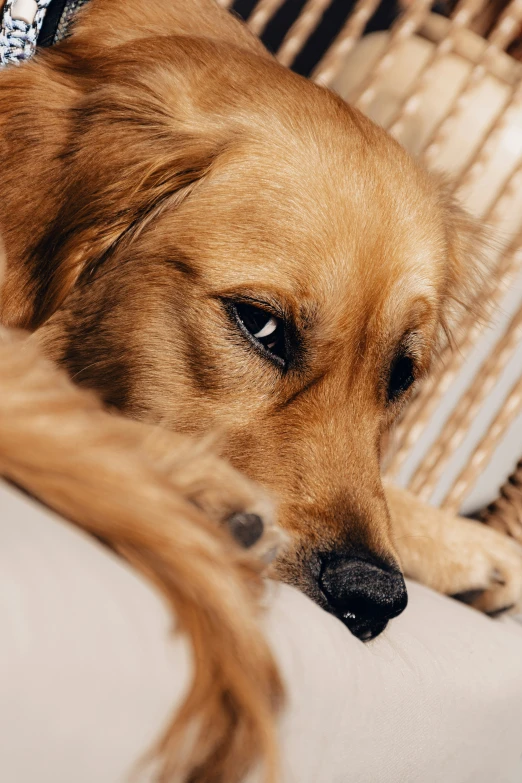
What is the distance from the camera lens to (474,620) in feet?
5.56

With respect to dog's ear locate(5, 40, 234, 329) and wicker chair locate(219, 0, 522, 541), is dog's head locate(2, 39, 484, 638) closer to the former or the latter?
dog's ear locate(5, 40, 234, 329)

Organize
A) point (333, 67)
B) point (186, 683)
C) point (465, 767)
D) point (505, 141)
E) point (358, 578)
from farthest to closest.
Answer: point (505, 141)
point (333, 67)
point (465, 767)
point (358, 578)
point (186, 683)

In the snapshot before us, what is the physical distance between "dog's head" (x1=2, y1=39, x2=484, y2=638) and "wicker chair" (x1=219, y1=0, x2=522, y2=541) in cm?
88

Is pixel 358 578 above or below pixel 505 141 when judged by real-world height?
below

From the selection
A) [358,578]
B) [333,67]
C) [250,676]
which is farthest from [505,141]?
[250,676]

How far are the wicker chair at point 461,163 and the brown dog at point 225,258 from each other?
33.7 inches

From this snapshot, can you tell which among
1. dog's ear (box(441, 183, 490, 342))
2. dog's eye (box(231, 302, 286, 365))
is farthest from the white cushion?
dog's ear (box(441, 183, 490, 342))

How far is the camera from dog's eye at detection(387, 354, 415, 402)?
1.78 m

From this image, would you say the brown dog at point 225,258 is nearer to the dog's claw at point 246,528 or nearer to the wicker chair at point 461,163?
the dog's claw at point 246,528

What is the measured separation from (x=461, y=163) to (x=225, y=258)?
1.73 m

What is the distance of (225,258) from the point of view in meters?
1.51

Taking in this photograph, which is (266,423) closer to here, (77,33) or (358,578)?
(358,578)

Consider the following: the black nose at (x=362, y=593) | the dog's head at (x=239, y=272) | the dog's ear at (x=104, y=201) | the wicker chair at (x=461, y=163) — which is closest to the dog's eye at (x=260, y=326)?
the dog's head at (x=239, y=272)

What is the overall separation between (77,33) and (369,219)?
0.79m
